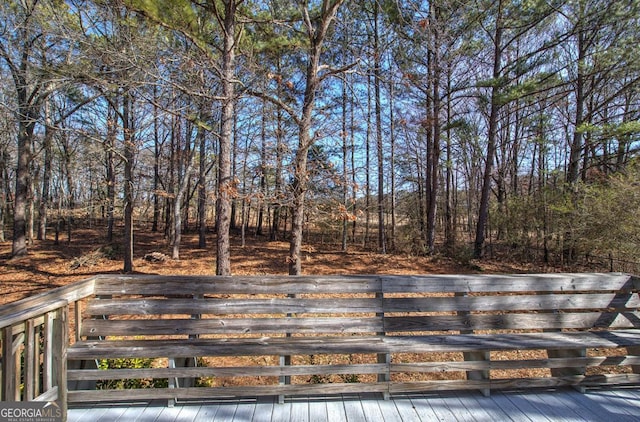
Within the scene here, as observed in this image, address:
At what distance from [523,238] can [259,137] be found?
978 cm

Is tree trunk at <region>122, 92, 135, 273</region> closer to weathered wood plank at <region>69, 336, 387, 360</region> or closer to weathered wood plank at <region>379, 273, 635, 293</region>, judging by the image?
weathered wood plank at <region>69, 336, 387, 360</region>

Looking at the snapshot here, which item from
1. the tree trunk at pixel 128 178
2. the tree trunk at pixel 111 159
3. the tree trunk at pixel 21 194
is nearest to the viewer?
the tree trunk at pixel 111 159

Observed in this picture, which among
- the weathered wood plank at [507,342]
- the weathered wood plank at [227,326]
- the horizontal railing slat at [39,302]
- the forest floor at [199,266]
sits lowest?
the forest floor at [199,266]

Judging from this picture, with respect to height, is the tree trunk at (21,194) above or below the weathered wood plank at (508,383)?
Answer: above

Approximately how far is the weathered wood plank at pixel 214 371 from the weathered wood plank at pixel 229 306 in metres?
0.39

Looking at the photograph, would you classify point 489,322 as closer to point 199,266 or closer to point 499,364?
point 499,364

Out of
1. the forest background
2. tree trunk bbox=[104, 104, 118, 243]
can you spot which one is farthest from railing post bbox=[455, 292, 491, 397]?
tree trunk bbox=[104, 104, 118, 243]

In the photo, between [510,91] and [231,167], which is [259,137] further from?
[510,91]

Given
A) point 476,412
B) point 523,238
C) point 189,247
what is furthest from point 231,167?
point 523,238

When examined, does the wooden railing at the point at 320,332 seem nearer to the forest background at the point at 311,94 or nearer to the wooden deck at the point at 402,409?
the wooden deck at the point at 402,409

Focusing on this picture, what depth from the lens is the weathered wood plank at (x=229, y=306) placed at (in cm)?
224

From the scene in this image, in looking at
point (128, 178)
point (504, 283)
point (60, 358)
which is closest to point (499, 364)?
point (504, 283)

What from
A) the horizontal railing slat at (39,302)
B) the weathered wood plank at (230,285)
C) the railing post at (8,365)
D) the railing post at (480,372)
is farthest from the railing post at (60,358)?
the railing post at (480,372)

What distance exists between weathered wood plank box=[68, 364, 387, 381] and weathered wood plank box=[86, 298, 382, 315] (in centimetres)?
39
